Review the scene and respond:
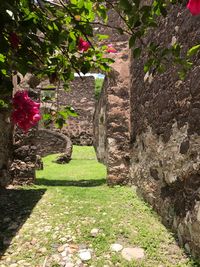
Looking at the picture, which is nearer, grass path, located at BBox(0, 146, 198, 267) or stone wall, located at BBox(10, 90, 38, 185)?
grass path, located at BBox(0, 146, 198, 267)

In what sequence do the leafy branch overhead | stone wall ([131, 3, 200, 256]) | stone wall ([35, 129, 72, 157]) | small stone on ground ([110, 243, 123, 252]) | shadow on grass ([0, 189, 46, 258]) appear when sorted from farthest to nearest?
stone wall ([35, 129, 72, 157]) < shadow on grass ([0, 189, 46, 258]) < small stone on ground ([110, 243, 123, 252]) < stone wall ([131, 3, 200, 256]) < the leafy branch overhead

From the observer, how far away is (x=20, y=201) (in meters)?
4.83

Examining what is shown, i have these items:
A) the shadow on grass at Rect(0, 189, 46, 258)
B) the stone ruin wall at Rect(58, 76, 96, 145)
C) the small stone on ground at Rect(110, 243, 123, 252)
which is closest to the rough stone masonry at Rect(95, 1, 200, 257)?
the small stone on ground at Rect(110, 243, 123, 252)

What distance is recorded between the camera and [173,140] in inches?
147

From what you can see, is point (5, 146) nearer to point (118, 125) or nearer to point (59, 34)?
point (118, 125)

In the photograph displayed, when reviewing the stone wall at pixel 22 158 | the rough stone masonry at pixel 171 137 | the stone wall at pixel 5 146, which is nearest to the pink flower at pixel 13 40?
the rough stone masonry at pixel 171 137

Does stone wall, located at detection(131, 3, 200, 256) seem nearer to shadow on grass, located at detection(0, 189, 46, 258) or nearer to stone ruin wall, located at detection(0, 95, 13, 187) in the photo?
shadow on grass, located at detection(0, 189, 46, 258)

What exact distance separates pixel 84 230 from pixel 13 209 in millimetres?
1243

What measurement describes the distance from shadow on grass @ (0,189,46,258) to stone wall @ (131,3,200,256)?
1735 millimetres

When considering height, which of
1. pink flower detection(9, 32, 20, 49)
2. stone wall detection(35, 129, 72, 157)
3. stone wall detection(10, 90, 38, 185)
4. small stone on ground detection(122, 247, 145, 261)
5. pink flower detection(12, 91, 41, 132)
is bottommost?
stone wall detection(35, 129, 72, 157)

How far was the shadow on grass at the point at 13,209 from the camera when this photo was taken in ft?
12.2

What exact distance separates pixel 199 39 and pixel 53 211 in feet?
9.55

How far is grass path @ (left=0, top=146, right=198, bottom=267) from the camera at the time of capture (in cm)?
324

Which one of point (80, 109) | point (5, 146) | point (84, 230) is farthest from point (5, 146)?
point (80, 109)
